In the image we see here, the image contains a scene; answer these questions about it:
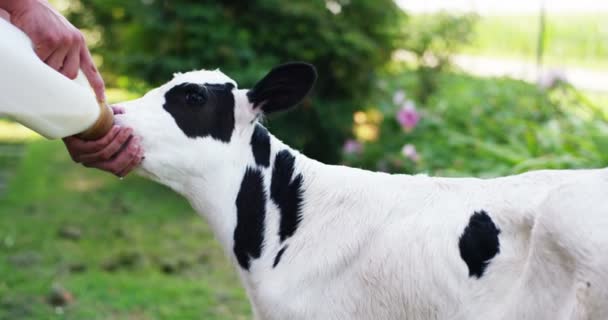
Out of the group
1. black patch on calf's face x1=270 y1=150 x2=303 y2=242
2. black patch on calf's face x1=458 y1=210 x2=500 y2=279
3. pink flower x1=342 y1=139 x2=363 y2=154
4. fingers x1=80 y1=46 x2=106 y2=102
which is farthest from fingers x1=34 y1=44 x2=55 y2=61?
pink flower x1=342 y1=139 x2=363 y2=154

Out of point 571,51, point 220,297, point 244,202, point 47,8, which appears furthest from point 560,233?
point 571,51

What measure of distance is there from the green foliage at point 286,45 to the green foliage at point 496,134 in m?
0.48

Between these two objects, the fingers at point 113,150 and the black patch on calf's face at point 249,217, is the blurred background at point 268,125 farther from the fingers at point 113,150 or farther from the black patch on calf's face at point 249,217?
the fingers at point 113,150

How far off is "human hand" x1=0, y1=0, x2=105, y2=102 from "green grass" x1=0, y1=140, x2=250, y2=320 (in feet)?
8.32

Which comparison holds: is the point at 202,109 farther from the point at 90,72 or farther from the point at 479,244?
the point at 479,244

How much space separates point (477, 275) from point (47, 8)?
68.9 inches

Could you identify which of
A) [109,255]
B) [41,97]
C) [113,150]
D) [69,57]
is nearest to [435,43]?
[109,255]

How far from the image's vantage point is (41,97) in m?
2.21

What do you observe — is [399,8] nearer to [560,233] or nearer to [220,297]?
[220,297]

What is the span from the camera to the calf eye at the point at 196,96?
2.49 meters

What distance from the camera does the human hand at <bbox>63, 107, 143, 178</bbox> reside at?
233 centimetres

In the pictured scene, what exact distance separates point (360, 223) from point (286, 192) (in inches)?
12.8

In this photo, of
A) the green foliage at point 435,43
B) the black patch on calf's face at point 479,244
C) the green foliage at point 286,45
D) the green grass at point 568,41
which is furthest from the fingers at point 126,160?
the green grass at point 568,41

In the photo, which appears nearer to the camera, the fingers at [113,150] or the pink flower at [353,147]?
the fingers at [113,150]
